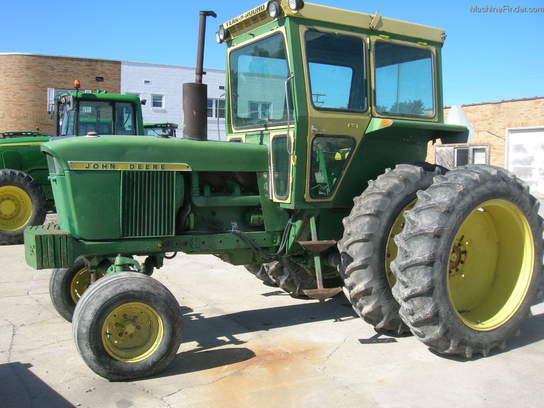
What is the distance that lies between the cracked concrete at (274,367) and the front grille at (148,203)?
1.04 metres

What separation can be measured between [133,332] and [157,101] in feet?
83.7

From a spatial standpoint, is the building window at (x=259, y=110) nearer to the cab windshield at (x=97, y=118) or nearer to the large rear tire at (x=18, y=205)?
the cab windshield at (x=97, y=118)

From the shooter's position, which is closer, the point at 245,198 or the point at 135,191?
the point at 135,191

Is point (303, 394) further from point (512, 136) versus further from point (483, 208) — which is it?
point (512, 136)

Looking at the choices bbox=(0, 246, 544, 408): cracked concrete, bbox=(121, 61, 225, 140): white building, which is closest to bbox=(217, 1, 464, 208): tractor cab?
bbox=(0, 246, 544, 408): cracked concrete

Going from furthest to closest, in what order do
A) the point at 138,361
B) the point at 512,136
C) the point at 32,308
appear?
the point at 512,136, the point at 32,308, the point at 138,361

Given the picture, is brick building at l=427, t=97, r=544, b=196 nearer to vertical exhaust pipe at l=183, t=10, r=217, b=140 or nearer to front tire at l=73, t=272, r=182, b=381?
vertical exhaust pipe at l=183, t=10, r=217, b=140

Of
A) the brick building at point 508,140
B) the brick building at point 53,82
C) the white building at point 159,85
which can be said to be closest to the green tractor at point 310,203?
the brick building at point 508,140

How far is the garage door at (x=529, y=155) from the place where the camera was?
17.3 meters

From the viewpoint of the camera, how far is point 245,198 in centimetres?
499

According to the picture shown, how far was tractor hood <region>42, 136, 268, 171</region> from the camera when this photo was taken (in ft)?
14.0

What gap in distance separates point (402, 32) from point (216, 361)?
342 centimetres

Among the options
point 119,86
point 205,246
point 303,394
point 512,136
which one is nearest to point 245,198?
point 205,246

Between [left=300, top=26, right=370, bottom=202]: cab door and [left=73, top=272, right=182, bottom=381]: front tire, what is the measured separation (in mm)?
1627
